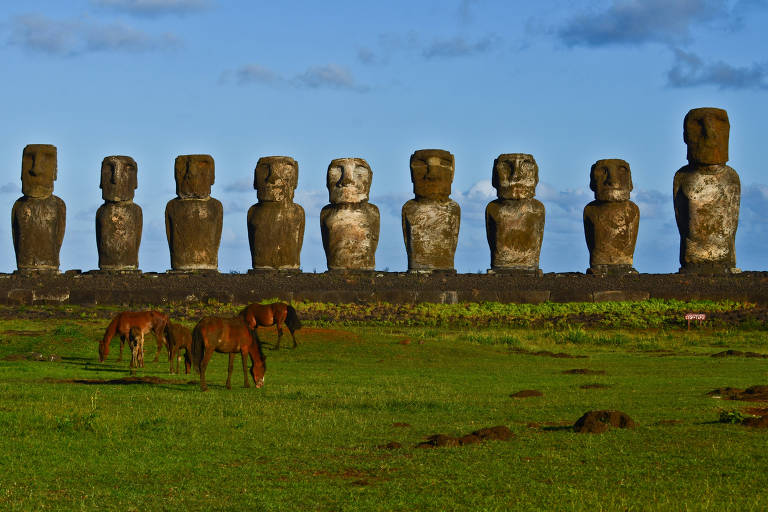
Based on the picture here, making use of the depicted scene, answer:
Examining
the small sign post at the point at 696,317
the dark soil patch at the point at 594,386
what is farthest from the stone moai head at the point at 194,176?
the dark soil patch at the point at 594,386

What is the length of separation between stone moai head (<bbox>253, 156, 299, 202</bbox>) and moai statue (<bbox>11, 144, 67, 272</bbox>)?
6.05 meters

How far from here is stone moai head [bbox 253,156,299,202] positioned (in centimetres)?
3212

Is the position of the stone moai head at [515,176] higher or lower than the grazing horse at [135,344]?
higher

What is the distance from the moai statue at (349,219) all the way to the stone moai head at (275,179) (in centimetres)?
112

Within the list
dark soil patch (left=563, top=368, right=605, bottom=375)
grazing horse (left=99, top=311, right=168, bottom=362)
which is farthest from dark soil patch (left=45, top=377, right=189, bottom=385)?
dark soil patch (left=563, top=368, right=605, bottom=375)

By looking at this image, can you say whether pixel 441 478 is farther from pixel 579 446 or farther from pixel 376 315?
pixel 376 315

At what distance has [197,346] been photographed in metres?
13.9

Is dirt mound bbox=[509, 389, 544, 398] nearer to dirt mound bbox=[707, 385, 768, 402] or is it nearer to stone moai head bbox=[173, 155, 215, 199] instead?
dirt mound bbox=[707, 385, 768, 402]


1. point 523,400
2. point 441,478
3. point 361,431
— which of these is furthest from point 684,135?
point 441,478

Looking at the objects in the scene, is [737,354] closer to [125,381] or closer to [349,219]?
[125,381]

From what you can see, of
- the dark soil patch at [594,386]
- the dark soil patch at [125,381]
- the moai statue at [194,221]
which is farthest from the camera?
the moai statue at [194,221]

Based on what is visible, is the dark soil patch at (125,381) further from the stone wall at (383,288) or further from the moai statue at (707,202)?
the moai statue at (707,202)

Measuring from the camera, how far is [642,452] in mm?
9641

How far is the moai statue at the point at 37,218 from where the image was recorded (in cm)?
3259
